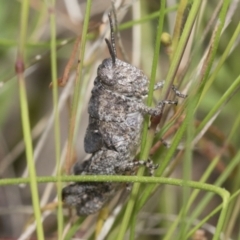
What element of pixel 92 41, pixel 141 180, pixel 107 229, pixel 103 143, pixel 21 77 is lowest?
pixel 107 229

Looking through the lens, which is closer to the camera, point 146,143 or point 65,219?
point 146,143

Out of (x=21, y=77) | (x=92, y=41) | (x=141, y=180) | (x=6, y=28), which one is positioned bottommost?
(x=141, y=180)

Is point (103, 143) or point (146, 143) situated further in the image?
point (103, 143)

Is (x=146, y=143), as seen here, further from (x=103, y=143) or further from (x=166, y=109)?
(x=103, y=143)

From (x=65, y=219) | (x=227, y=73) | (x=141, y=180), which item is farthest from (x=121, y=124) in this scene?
(x=227, y=73)

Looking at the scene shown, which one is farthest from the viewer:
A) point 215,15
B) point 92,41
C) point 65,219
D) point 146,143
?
point 65,219

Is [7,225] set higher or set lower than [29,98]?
lower

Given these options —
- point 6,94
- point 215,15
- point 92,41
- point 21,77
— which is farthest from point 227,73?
point 21,77

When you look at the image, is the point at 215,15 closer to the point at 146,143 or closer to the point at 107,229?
the point at 146,143

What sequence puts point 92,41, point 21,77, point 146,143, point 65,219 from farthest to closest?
point 65,219
point 92,41
point 146,143
point 21,77
